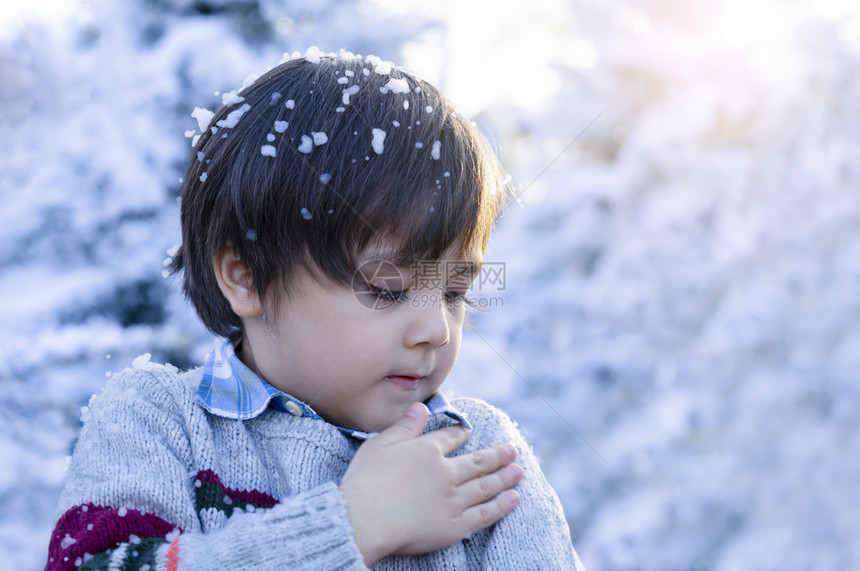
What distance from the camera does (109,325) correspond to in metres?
1.49

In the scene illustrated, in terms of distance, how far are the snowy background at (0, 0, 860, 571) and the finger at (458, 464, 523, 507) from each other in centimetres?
82

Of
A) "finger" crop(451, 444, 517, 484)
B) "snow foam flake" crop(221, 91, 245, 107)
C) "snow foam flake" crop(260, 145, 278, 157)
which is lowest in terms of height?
"finger" crop(451, 444, 517, 484)

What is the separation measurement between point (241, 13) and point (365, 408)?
42.4 inches

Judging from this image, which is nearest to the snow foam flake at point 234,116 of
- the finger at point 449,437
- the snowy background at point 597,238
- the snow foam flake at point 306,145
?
the snow foam flake at point 306,145

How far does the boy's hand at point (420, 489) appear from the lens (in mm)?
697

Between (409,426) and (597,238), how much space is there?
114 cm

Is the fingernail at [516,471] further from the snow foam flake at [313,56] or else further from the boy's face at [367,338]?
the snow foam flake at [313,56]

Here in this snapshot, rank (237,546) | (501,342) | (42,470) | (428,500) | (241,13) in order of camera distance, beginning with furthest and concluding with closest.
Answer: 1. (501,342)
2. (241,13)
3. (42,470)
4. (428,500)
5. (237,546)

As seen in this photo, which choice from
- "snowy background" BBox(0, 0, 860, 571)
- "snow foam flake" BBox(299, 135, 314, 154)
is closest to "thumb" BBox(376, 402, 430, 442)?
"snow foam flake" BBox(299, 135, 314, 154)

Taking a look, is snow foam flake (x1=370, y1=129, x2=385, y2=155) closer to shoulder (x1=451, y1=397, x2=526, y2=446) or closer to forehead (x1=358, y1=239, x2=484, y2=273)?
forehead (x1=358, y1=239, x2=484, y2=273)

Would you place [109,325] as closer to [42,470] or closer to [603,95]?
[42,470]

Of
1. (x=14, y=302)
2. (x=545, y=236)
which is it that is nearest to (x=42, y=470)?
(x=14, y=302)

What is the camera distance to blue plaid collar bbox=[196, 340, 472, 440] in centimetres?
81

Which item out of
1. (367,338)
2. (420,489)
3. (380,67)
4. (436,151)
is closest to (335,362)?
(367,338)
